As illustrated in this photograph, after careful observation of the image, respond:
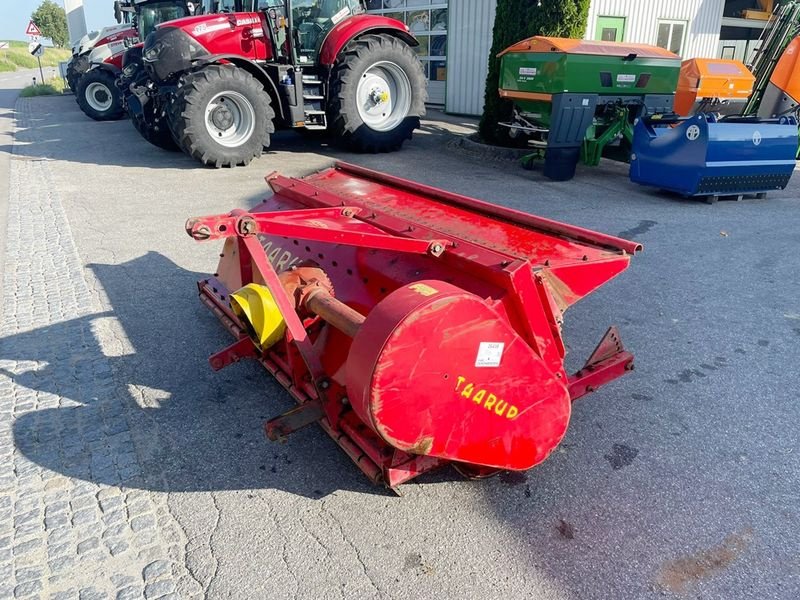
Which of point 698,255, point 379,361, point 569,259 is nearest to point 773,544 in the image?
point 569,259

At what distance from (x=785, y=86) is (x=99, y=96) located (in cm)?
1343

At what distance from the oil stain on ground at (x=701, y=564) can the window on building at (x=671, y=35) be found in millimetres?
12822

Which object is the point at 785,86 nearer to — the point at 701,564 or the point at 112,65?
the point at 701,564

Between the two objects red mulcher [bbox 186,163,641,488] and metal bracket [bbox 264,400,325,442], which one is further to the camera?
metal bracket [bbox 264,400,325,442]

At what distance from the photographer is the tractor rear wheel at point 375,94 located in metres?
8.68

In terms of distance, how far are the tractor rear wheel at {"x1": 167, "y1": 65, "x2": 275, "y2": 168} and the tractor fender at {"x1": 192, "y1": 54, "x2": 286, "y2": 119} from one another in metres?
0.16

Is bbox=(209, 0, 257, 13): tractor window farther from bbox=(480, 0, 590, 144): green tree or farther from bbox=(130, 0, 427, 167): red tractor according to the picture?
bbox=(480, 0, 590, 144): green tree

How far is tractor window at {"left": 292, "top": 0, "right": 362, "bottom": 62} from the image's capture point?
28.4ft

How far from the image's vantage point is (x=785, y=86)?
377 inches

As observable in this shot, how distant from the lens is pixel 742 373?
3.37m

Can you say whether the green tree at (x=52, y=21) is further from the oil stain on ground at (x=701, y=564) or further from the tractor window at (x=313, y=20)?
the oil stain on ground at (x=701, y=564)

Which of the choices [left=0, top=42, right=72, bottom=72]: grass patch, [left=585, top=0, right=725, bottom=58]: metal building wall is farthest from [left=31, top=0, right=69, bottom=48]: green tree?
[left=585, top=0, right=725, bottom=58]: metal building wall

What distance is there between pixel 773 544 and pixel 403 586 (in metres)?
1.35

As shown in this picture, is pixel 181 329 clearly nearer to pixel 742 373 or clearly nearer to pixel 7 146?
pixel 742 373
